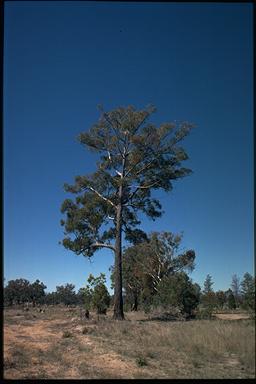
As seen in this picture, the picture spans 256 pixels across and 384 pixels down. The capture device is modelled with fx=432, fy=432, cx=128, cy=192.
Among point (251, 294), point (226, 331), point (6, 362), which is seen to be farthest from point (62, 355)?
point (251, 294)

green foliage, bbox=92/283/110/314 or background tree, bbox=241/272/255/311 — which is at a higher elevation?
background tree, bbox=241/272/255/311

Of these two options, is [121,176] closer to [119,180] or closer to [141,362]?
[119,180]

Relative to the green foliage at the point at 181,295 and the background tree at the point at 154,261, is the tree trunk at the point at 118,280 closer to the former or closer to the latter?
the green foliage at the point at 181,295

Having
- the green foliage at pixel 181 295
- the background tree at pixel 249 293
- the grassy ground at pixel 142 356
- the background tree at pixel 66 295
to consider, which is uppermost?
the background tree at pixel 249 293

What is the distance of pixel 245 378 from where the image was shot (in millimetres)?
7805

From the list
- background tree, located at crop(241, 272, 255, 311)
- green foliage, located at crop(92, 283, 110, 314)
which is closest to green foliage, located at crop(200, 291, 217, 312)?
green foliage, located at crop(92, 283, 110, 314)

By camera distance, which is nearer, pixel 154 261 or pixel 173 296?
pixel 173 296

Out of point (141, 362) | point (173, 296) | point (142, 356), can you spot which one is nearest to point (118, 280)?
point (173, 296)

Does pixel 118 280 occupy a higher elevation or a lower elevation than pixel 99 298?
higher

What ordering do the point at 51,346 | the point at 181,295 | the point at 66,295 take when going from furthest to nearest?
the point at 66,295
the point at 181,295
the point at 51,346

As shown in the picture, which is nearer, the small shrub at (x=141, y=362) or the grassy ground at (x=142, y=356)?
the grassy ground at (x=142, y=356)

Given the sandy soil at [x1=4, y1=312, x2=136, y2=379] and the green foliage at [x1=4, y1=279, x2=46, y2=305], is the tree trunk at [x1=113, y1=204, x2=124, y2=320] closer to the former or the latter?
the sandy soil at [x1=4, y1=312, x2=136, y2=379]

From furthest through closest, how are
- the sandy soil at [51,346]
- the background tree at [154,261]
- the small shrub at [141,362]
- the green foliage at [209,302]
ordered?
1. the background tree at [154,261]
2. the green foliage at [209,302]
3. the small shrub at [141,362]
4. the sandy soil at [51,346]

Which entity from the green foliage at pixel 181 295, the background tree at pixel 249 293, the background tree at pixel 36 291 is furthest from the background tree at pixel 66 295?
the background tree at pixel 249 293
